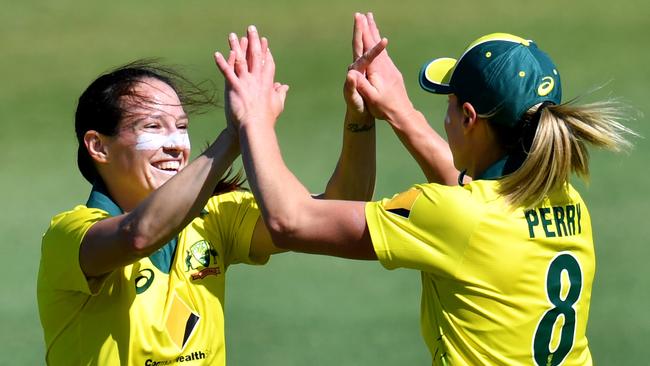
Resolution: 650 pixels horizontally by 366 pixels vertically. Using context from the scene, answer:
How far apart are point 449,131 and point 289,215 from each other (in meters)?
0.59

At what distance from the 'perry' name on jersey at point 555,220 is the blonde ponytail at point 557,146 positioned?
5cm

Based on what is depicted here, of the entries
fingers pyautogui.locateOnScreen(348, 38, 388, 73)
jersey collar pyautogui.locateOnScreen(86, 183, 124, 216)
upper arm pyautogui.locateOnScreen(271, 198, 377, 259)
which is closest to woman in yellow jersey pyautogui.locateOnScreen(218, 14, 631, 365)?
upper arm pyautogui.locateOnScreen(271, 198, 377, 259)

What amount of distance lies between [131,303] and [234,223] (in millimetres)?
488

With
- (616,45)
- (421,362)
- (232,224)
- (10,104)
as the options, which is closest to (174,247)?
(232,224)

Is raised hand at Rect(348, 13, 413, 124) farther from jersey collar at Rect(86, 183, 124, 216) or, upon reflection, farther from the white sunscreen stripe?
jersey collar at Rect(86, 183, 124, 216)

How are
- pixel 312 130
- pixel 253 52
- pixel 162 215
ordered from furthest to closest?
pixel 312 130 → pixel 253 52 → pixel 162 215

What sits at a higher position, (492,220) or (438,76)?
(438,76)

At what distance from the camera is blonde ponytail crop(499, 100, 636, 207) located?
3.32m

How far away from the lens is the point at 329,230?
11.0 ft

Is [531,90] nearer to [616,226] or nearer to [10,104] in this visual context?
[616,226]

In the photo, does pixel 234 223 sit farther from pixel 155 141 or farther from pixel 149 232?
pixel 149 232

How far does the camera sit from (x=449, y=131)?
3.58 m

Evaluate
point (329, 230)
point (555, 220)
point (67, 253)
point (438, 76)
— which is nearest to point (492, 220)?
point (555, 220)

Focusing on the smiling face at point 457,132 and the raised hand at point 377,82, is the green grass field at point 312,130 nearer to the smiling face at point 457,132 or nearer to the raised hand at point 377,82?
the raised hand at point 377,82
